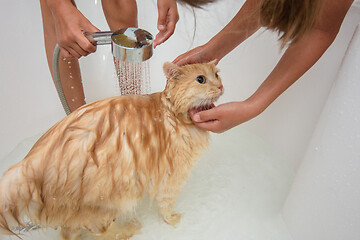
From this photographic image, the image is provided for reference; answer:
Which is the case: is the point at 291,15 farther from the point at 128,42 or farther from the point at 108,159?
the point at 108,159

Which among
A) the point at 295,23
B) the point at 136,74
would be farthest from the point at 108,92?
the point at 295,23

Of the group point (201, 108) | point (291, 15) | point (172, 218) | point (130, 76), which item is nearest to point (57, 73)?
point (130, 76)

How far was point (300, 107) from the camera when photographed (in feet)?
3.63

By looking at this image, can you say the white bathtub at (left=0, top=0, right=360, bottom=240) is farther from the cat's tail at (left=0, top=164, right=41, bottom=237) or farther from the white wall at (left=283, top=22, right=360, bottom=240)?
the cat's tail at (left=0, top=164, right=41, bottom=237)

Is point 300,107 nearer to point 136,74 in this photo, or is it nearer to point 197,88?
point 197,88

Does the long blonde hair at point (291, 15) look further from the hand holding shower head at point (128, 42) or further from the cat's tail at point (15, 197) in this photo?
the cat's tail at point (15, 197)

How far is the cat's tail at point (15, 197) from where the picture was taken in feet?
2.25

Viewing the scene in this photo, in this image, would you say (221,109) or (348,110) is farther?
(221,109)

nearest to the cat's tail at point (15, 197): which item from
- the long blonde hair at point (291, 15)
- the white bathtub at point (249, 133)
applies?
the white bathtub at point (249, 133)

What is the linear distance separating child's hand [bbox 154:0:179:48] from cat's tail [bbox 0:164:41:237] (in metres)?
0.59

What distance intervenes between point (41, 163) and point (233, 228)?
2.32 feet

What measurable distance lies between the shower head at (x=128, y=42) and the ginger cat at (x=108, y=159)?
9 cm

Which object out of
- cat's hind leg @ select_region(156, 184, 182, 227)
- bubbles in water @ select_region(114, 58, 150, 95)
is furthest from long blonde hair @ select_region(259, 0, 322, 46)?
cat's hind leg @ select_region(156, 184, 182, 227)

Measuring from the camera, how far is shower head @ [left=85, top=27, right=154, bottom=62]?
0.75 meters
